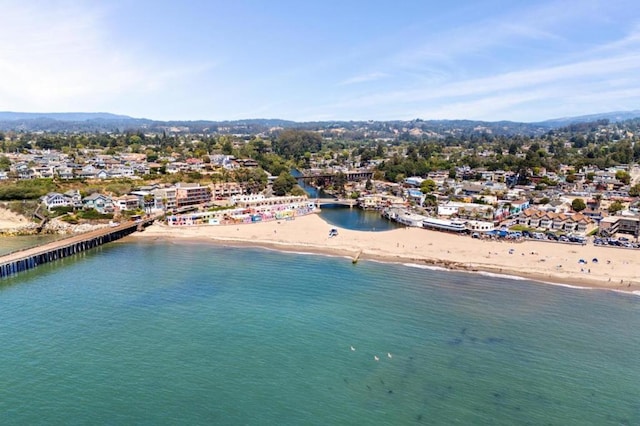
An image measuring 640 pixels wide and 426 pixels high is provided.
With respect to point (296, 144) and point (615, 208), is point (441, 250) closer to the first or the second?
point (615, 208)

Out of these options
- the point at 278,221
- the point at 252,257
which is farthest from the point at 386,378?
the point at 278,221

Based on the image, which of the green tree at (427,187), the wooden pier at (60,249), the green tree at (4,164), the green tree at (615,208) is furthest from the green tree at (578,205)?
the green tree at (4,164)

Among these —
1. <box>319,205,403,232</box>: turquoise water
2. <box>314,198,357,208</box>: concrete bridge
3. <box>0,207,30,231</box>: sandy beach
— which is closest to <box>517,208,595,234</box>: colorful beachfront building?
<box>319,205,403,232</box>: turquoise water

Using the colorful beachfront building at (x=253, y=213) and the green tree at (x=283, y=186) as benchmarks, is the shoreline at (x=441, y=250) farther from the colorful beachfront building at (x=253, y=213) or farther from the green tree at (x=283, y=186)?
the green tree at (x=283, y=186)

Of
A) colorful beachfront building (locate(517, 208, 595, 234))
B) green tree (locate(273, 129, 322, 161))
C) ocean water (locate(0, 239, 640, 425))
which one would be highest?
green tree (locate(273, 129, 322, 161))

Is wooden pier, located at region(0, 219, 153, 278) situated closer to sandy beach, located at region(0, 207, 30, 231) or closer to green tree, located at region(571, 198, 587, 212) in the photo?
sandy beach, located at region(0, 207, 30, 231)

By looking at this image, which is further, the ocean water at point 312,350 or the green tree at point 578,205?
the green tree at point 578,205
